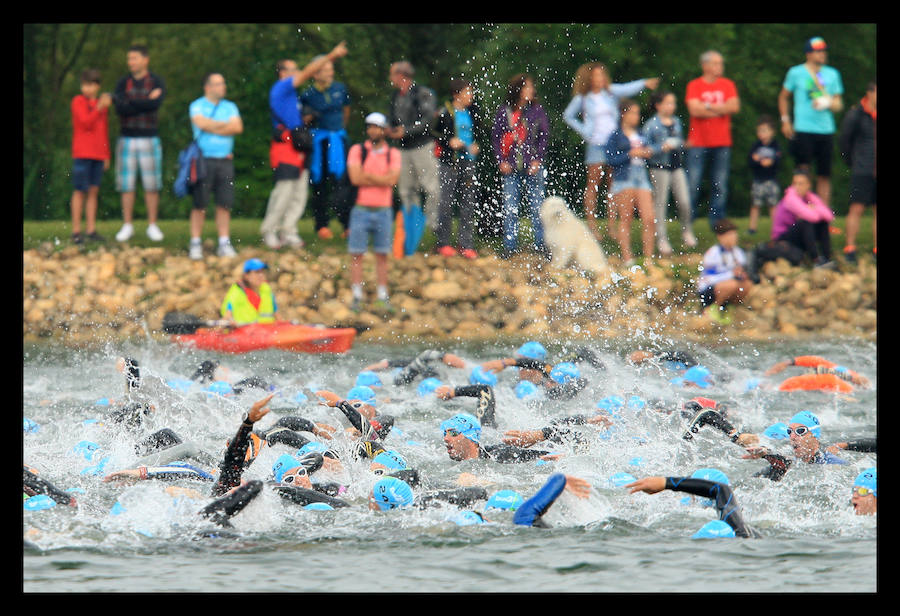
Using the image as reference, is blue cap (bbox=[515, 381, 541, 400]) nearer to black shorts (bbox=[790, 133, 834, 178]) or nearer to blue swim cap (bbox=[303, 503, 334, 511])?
blue swim cap (bbox=[303, 503, 334, 511])

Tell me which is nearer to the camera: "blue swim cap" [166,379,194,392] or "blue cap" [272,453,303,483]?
"blue cap" [272,453,303,483]

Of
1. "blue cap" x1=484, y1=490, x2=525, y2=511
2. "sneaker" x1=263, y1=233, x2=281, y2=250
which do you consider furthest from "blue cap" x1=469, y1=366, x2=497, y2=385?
"sneaker" x1=263, y1=233, x2=281, y2=250

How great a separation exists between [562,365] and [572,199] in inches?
164

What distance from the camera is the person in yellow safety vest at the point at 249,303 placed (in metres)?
17.4

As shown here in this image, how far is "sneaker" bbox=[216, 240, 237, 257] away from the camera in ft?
63.3

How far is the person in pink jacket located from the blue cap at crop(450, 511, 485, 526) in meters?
9.79

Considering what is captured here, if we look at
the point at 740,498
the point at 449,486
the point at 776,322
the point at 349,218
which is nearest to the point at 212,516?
the point at 449,486

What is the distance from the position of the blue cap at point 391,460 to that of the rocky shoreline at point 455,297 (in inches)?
280

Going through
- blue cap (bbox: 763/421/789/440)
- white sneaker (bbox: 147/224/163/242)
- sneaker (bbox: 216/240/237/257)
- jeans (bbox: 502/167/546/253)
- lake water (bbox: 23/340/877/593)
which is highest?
jeans (bbox: 502/167/546/253)

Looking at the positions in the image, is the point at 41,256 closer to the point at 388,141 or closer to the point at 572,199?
the point at 388,141

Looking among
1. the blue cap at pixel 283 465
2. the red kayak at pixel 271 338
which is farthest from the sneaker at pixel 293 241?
the blue cap at pixel 283 465

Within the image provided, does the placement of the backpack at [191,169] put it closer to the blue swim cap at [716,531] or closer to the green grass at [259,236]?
the green grass at [259,236]

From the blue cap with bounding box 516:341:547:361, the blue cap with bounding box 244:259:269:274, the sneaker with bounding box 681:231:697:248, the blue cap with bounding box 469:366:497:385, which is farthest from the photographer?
the sneaker with bounding box 681:231:697:248

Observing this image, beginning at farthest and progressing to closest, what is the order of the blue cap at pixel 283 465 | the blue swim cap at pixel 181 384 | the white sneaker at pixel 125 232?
the white sneaker at pixel 125 232 < the blue swim cap at pixel 181 384 < the blue cap at pixel 283 465
